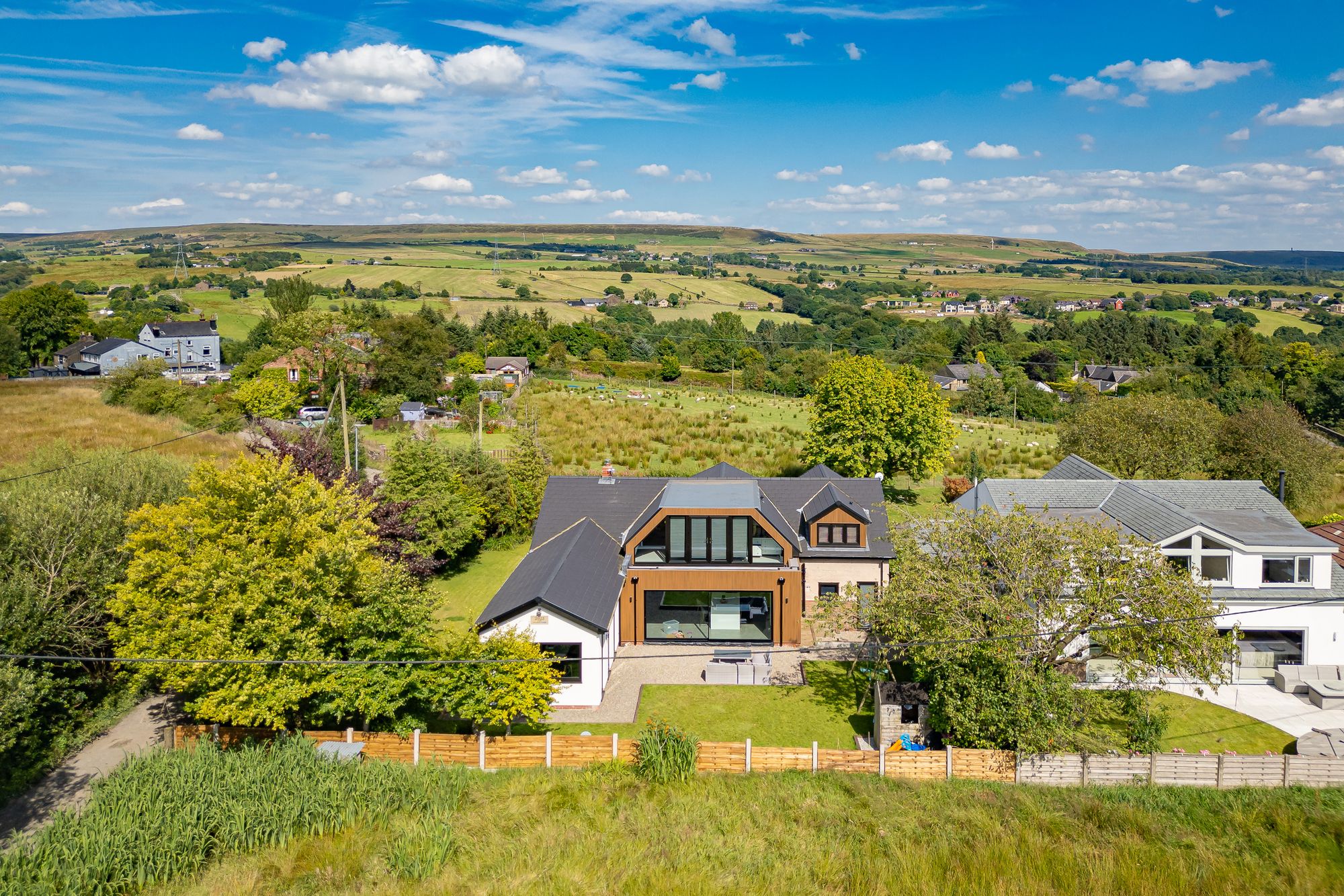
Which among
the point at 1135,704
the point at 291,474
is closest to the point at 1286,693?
the point at 1135,704

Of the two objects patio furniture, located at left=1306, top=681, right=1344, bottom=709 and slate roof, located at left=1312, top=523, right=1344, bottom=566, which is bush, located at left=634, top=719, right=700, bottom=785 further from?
slate roof, located at left=1312, top=523, right=1344, bottom=566

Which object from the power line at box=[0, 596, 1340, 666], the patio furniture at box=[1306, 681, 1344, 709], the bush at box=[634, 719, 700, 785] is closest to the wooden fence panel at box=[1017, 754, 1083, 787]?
the power line at box=[0, 596, 1340, 666]

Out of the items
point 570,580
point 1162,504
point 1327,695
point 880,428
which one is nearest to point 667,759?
point 570,580

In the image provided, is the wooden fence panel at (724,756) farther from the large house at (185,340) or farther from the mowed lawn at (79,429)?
the large house at (185,340)

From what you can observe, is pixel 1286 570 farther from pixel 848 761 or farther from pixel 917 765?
pixel 848 761

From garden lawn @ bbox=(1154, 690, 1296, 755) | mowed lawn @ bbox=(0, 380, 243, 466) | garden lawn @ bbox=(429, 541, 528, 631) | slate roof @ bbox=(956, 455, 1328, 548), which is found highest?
mowed lawn @ bbox=(0, 380, 243, 466)
